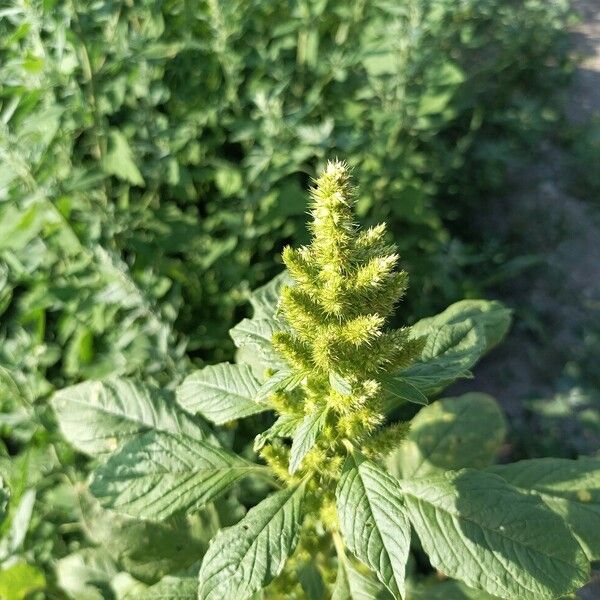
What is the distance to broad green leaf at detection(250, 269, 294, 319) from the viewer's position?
5.57 ft

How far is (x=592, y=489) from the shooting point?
1735mm

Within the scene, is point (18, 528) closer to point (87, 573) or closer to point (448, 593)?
point (87, 573)

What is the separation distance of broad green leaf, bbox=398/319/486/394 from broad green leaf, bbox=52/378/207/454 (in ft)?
2.16

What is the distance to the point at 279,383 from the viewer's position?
1.27 m

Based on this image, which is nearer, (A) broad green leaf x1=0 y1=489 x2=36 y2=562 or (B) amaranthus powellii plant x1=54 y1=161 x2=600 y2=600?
(B) amaranthus powellii plant x1=54 y1=161 x2=600 y2=600

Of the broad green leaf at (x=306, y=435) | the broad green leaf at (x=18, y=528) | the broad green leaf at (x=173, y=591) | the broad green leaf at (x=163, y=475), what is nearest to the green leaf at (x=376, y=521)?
the broad green leaf at (x=306, y=435)

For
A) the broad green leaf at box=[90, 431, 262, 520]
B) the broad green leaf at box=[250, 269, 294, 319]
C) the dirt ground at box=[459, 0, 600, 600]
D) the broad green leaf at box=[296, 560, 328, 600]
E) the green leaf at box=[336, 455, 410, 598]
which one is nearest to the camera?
the green leaf at box=[336, 455, 410, 598]

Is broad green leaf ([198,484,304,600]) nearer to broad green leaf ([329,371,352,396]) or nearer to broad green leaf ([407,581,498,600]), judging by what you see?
broad green leaf ([329,371,352,396])

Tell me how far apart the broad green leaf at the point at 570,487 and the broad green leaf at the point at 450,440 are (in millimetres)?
169

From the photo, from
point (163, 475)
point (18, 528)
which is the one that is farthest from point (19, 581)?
point (163, 475)

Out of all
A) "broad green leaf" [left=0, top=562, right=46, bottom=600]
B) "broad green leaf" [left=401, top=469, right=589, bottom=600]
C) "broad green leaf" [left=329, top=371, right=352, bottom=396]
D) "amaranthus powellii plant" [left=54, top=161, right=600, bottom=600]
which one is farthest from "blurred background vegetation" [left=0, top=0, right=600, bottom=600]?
"broad green leaf" [left=329, top=371, right=352, bottom=396]

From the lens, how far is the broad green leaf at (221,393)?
1532mm

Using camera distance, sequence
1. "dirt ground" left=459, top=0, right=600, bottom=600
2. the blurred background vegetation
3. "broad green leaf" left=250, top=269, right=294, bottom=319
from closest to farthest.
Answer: "broad green leaf" left=250, top=269, right=294, bottom=319 → the blurred background vegetation → "dirt ground" left=459, top=0, right=600, bottom=600

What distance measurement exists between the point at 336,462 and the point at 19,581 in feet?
4.09
